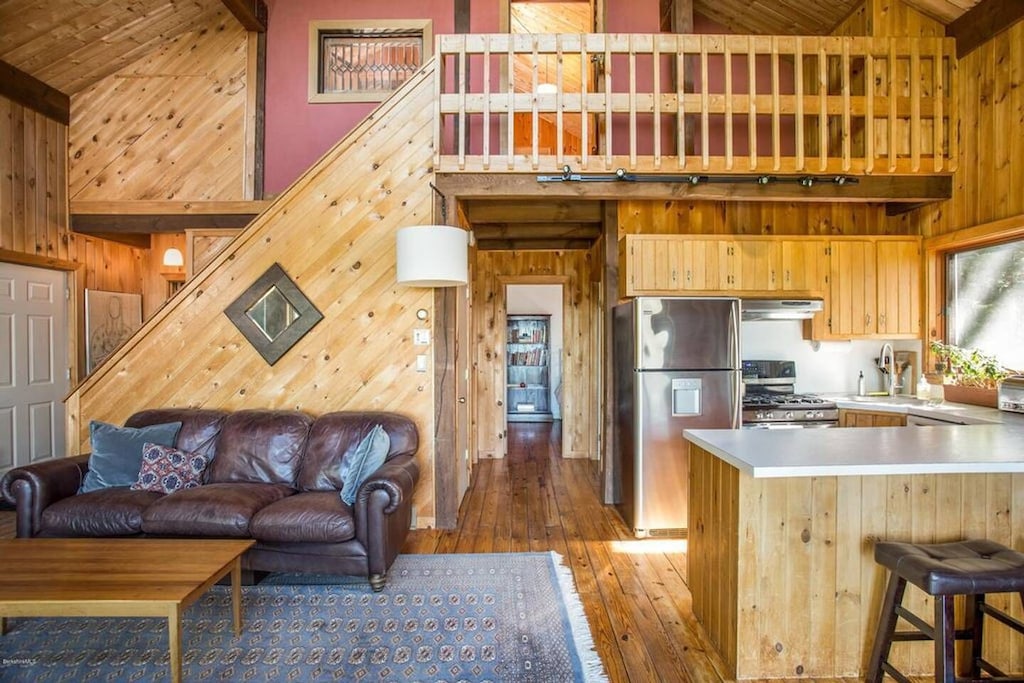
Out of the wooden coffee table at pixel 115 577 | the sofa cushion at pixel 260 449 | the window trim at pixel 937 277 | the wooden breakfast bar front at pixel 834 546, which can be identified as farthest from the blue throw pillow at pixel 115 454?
the window trim at pixel 937 277

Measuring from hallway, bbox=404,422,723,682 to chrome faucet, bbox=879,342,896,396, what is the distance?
7.64 feet

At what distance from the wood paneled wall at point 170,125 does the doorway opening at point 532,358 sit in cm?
490

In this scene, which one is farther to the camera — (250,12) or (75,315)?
(75,315)

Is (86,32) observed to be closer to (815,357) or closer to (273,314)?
(273,314)

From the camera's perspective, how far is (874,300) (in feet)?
13.5

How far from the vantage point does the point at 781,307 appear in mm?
4074

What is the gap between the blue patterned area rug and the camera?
7.02ft

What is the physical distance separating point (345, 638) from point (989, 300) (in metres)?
4.56

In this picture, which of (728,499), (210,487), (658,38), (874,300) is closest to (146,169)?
(210,487)

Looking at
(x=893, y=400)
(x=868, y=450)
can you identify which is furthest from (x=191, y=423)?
(x=893, y=400)

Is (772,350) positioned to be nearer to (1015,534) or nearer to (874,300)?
(874,300)

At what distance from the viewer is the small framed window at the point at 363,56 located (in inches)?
207

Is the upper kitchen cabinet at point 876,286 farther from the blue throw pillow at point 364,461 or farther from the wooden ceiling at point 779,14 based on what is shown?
the blue throw pillow at point 364,461

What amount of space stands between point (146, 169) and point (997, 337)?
7144 mm
